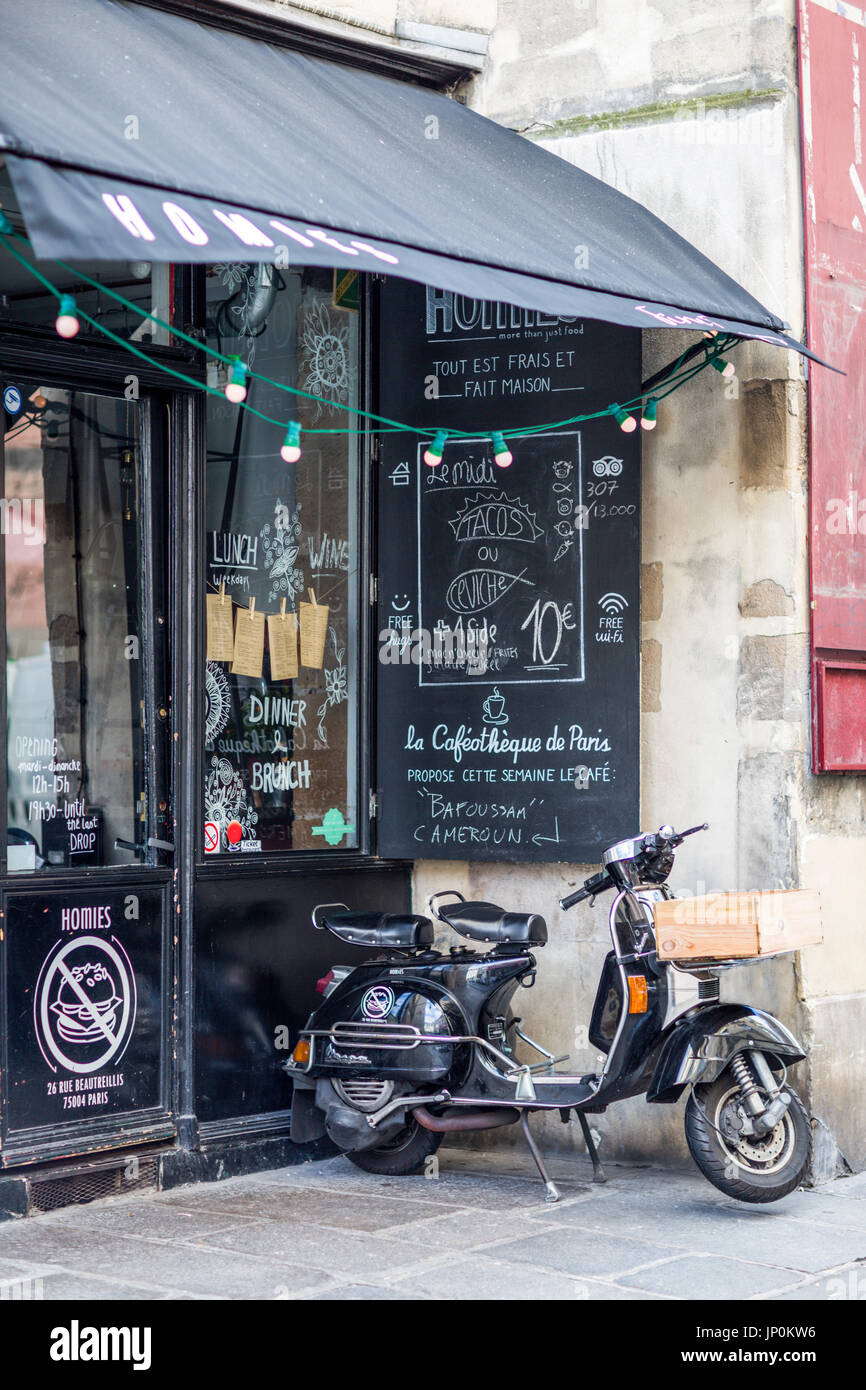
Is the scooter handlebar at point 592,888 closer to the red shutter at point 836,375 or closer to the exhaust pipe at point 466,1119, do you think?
the exhaust pipe at point 466,1119

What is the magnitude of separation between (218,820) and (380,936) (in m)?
0.82

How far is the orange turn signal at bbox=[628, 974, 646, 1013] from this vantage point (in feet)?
19.4

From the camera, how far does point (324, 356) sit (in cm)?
706

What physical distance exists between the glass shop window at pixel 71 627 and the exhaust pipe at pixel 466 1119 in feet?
4.88

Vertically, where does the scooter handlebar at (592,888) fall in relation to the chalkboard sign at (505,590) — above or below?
below

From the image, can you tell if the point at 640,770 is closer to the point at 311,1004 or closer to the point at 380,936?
the point at 380,936

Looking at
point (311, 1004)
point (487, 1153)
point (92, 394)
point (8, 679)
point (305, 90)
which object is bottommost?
point (487, 1153)

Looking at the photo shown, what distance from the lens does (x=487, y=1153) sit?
6.91m

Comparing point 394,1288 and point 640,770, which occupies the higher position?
point 640,770

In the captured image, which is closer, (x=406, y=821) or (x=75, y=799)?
(x=75, y=799)
